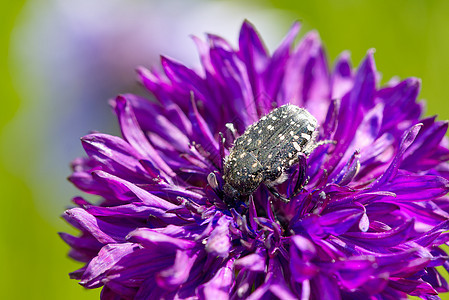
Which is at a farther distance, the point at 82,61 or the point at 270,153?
the point at 82,61

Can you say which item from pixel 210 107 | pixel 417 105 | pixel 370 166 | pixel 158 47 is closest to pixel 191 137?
pixel 210 107

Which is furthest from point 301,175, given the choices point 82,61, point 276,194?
point 82,61

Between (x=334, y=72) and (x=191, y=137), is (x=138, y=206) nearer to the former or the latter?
(x=191, y=137)

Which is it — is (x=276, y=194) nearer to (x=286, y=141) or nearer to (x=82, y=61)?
(x=286, y=141)

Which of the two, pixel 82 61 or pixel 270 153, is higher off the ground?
pixel 82 61

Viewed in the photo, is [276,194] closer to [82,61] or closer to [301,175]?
[301,175]
